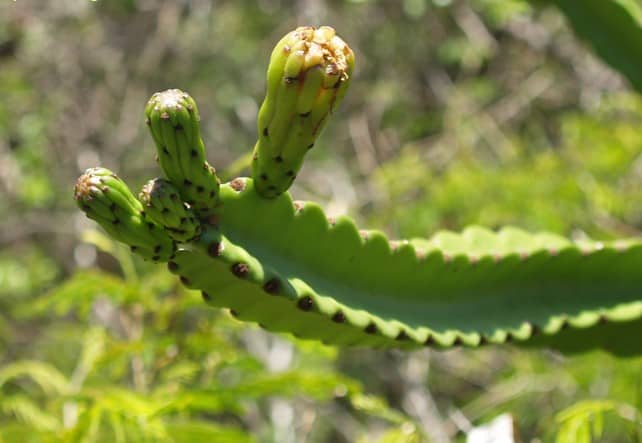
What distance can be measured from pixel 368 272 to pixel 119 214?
0.35 m

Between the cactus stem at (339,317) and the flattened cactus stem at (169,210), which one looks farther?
the cactus stem at (339,317)

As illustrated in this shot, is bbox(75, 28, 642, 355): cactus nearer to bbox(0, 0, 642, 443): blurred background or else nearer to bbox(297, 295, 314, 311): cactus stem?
bbox(297, 295, 314, 311): cactus stem

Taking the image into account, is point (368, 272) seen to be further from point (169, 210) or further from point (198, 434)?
point (198, 434)

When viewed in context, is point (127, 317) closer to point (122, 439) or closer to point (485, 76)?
point (122, 439)

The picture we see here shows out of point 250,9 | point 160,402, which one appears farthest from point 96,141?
point 160,402

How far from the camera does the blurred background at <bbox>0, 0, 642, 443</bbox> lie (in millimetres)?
3193

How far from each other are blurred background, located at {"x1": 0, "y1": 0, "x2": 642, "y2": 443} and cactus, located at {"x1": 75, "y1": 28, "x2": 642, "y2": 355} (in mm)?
1150

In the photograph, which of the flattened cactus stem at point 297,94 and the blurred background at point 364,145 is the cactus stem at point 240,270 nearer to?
the flattened cactus stem at point 297,94

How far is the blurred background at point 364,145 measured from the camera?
3.19 m

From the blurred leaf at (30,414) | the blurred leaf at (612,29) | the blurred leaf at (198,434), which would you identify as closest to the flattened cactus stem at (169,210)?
the blurred leaf at (198,434)

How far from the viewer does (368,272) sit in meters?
1.05

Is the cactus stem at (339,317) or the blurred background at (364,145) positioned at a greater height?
the blurred background at (364,145)

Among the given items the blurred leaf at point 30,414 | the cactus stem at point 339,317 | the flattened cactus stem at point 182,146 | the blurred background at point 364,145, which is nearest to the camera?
the flattened cactus stem at point 182,146

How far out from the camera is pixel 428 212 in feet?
11.0
